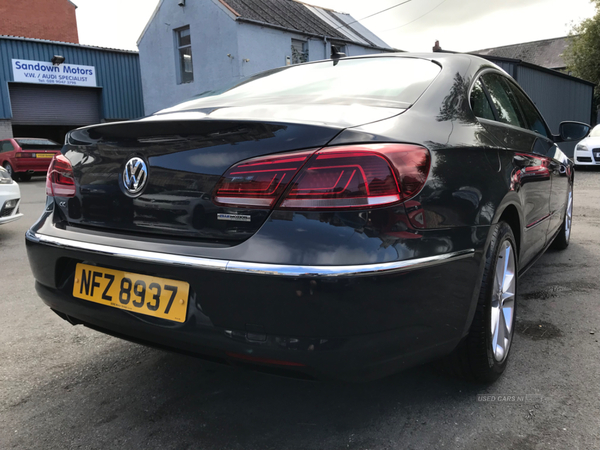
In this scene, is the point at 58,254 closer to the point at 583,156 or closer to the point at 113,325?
the point at 113,325

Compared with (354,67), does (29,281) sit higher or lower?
lower

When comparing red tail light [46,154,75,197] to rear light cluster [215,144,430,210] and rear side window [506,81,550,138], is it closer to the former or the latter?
rear light cluster [215,144,430,210]

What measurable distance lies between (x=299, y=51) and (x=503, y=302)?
677 inches

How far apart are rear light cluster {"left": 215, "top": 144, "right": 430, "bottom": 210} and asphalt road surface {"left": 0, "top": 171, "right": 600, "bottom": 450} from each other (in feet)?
2.82

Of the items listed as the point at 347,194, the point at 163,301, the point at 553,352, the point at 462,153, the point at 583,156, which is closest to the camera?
the point at 347,194

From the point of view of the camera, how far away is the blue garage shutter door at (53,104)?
20.9 metres

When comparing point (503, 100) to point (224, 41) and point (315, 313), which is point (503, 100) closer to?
point (315, 313)

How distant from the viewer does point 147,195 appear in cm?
175

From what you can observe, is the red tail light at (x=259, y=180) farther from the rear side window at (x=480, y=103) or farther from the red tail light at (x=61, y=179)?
the rear side window at (x=480, y=103)

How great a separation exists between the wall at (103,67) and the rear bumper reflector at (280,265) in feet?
71.7

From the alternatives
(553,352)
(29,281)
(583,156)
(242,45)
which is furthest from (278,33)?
(553,352)

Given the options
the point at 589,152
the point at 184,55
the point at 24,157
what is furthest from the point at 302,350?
the point at 184,55

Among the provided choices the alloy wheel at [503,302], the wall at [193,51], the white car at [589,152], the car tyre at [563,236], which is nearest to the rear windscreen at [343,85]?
the alloy wheel at [503,302]

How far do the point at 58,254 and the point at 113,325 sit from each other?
366 millimetres
